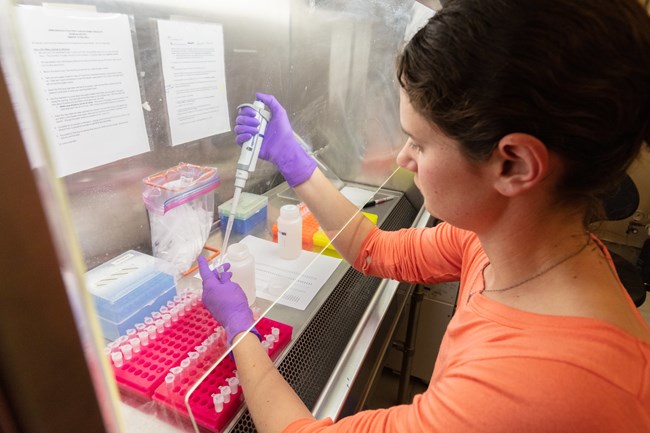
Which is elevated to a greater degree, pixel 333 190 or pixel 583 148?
pixel 583 148

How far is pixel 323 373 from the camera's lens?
93cm

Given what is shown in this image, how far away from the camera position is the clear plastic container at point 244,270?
3.19 feet

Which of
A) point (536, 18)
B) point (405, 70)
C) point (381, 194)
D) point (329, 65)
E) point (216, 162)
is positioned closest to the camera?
point (536, 18)

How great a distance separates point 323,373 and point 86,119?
2.59ft

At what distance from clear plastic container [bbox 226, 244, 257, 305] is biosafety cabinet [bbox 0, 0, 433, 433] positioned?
0.03 m

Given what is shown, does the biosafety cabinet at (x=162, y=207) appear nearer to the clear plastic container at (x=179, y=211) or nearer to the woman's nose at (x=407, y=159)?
the clear plastic container at (x=179, y=211)

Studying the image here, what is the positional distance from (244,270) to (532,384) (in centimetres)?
66

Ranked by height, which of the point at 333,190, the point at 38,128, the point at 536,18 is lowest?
the point at 333,190

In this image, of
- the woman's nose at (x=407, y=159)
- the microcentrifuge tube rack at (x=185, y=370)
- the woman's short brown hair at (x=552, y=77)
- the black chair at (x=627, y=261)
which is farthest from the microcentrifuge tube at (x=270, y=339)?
the black chair at (x=627, y=261)

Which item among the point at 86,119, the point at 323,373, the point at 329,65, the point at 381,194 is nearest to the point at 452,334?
the point at 323,373

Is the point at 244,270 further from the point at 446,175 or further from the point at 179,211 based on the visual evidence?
the point at 446,175

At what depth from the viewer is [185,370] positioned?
0.77 meters

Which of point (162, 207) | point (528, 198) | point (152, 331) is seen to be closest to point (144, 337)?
point (152, 331)

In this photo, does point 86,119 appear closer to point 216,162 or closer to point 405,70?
point 216,162
